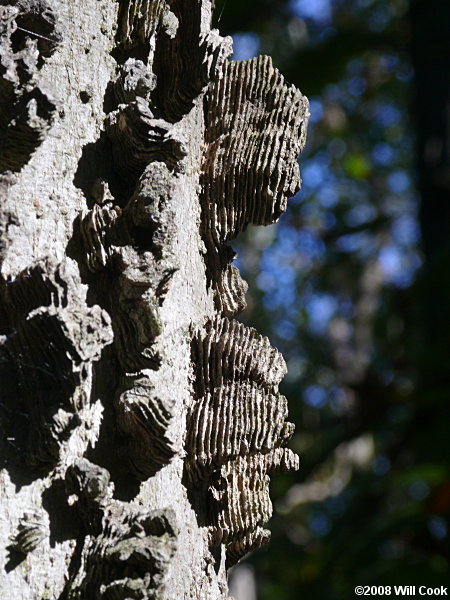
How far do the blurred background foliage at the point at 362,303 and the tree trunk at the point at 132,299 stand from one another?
14.3 inches

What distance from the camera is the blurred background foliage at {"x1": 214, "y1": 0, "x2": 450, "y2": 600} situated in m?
1.59

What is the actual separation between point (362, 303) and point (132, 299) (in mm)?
8116

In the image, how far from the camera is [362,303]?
8.68 m

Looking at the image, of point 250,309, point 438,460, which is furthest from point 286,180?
point 250,309

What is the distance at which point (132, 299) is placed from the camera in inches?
28.7

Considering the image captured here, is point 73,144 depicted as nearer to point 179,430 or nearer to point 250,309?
point 179,430

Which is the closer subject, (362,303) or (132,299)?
(132,299)

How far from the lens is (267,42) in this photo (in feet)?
21.5

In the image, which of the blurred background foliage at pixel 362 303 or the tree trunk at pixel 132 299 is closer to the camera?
the tree trunk at pixel 132 299

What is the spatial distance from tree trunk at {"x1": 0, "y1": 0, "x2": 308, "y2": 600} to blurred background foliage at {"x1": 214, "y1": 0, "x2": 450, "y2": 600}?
363 millimetres

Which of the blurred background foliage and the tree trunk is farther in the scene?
the blurred background foliage

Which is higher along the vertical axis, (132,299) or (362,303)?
(362,303)

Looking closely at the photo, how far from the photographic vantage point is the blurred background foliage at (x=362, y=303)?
1593 millimetres

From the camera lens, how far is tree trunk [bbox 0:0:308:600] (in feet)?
2.15
